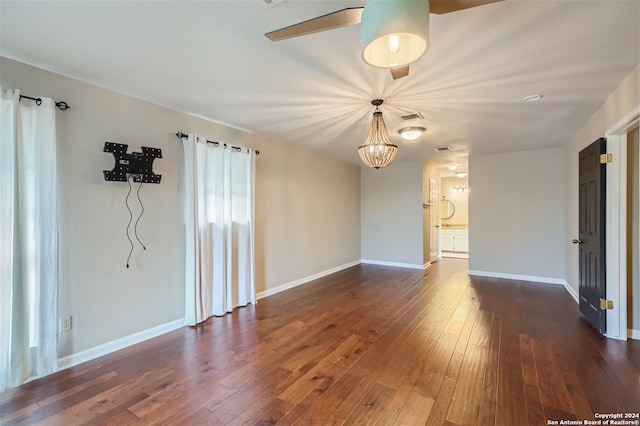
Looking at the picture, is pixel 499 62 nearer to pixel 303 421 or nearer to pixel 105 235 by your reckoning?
pixel 303 421

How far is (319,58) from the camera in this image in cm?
220

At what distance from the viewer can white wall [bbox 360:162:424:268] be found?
6691 millimetres

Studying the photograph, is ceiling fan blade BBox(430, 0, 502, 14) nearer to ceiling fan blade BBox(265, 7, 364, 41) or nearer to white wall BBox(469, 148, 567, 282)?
ceiling fan blade BBox(265, 7, 364, 41)

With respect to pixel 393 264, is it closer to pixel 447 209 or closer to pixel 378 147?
pixel 447 209

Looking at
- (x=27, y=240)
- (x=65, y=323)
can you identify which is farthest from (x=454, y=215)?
(x=27, y=240)

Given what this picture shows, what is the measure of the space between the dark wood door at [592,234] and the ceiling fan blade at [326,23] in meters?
3.26

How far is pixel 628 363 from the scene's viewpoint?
2494 mm

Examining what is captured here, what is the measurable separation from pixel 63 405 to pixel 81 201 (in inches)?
63.9

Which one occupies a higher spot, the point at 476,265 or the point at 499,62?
the point at 499,62

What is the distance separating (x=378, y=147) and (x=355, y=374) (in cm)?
213

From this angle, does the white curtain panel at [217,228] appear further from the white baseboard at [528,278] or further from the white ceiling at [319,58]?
the white baseboard at [528,278]

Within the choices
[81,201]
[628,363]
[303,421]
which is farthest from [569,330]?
[81,201]

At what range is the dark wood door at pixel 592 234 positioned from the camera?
3.04m

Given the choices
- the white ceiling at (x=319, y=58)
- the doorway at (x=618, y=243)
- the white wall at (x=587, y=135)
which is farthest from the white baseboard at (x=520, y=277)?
the white ceiling at (x=319, y=58)
